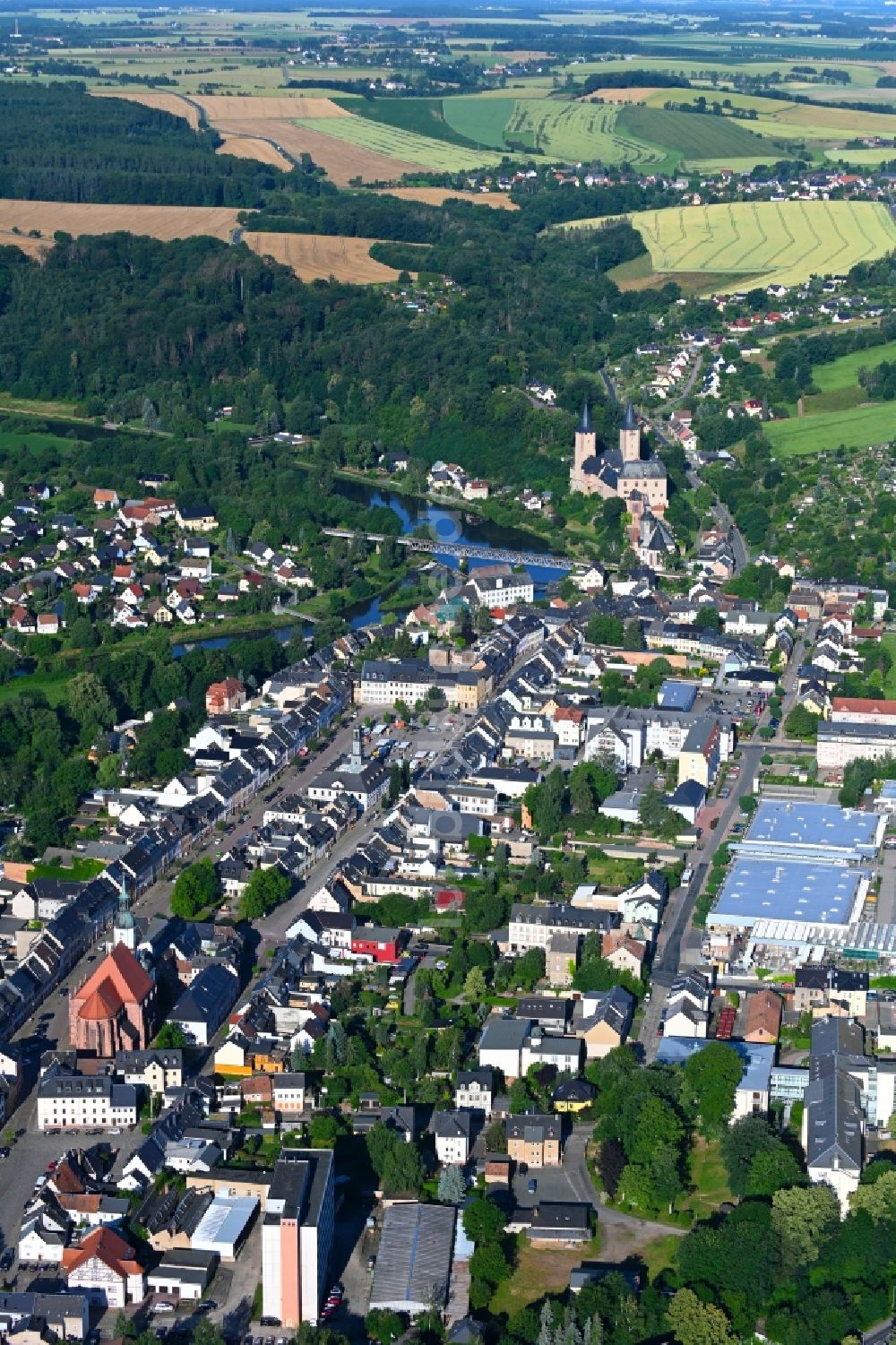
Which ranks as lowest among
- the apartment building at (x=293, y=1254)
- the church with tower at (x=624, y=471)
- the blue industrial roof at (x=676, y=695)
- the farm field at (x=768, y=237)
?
the farm field at (x=768, y=237)

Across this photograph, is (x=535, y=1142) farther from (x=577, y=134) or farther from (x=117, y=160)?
(x=577, y=134)

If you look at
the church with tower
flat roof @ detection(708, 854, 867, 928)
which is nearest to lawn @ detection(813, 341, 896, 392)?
the church with tower

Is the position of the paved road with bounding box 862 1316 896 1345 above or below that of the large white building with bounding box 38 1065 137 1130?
above

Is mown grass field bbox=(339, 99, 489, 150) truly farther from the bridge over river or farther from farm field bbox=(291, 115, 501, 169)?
the bridge over river

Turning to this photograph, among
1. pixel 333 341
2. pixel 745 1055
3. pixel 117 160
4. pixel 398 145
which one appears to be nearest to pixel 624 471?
pixel 333 341

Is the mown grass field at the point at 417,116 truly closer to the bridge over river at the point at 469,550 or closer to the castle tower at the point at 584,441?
the castle tower at the point at 584,441

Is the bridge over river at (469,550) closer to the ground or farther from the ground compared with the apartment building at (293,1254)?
closer to the ground

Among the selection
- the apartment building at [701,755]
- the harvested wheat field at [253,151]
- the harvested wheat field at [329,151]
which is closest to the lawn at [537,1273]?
the apartment building at [701,755]
